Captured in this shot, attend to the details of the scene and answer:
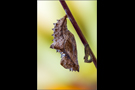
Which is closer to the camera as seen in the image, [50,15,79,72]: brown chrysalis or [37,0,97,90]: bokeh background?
[50,15,79,72]: brown chrysalis

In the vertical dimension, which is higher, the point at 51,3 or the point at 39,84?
the point at 51,3

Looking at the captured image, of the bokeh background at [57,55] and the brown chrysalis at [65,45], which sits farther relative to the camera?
the bokeh background at [57,55]

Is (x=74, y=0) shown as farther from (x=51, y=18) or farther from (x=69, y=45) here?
(x=69, y=45)

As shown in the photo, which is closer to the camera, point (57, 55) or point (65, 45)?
point (65, 45)

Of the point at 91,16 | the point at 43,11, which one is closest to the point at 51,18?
the point at 43,11
